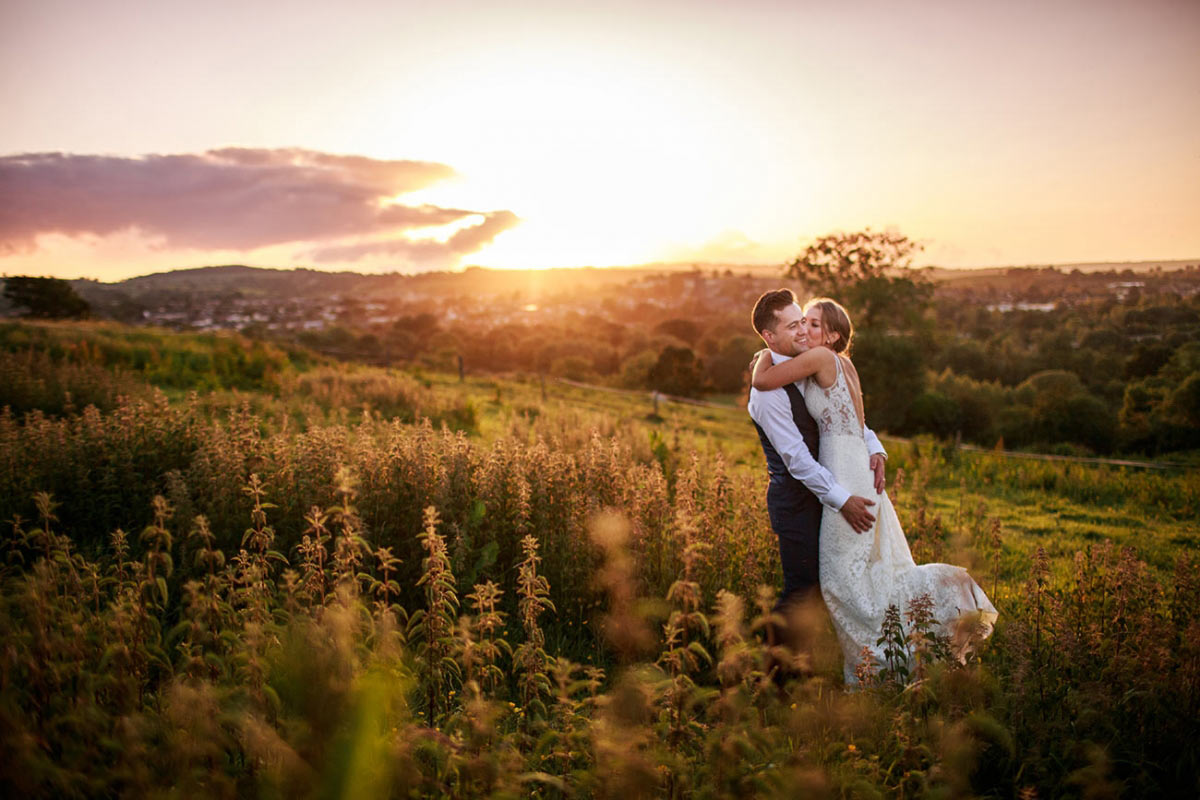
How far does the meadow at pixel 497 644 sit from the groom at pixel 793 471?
564mm

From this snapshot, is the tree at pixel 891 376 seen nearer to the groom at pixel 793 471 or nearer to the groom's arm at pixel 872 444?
the groom's arm at pixel 872 444

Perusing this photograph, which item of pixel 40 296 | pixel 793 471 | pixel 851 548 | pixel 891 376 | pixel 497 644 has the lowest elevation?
pixel 891 376

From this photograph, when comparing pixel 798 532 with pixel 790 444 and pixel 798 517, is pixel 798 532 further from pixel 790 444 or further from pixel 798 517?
pixel 790 444

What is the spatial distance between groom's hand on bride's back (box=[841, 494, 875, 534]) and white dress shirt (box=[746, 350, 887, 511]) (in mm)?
44

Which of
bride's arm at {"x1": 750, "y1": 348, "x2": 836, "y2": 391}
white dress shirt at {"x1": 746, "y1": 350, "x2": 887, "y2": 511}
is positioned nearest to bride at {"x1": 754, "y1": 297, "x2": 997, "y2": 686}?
bride's arm at {"x1": 750, "y1": 348, "x2": 836, "y2": 391}

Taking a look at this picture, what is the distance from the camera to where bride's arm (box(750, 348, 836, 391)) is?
4.05 m

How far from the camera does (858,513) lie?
4055 mm


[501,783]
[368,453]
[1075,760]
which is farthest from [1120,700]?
[368,453]

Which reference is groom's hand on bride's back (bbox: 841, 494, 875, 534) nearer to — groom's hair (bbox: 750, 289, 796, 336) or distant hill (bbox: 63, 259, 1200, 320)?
groom's hair (bbox: 750, 289, 796, 336)

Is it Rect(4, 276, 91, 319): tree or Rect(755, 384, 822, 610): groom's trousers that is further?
Rect(4, 276, 91, 319): tree

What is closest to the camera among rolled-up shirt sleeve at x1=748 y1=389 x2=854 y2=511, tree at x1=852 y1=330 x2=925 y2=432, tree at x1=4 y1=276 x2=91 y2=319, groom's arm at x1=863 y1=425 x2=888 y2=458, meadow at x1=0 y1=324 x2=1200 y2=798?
meadow at x1=0 y1=324 x2=1200 y2=798

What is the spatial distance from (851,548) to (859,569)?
143 mm

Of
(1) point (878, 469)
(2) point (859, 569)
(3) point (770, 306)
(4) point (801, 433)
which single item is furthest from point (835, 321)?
(2) point (859, 569)

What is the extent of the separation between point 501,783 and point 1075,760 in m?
2.74
